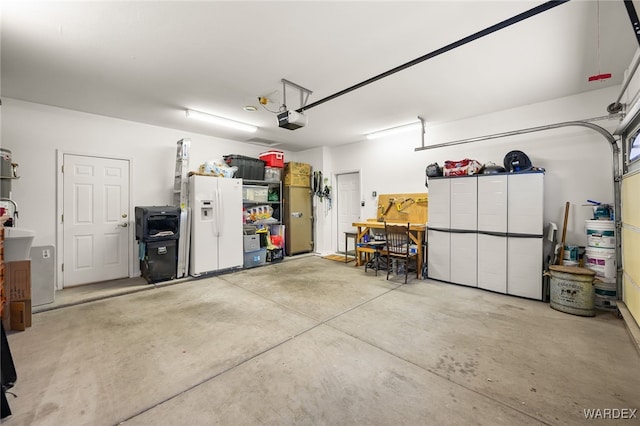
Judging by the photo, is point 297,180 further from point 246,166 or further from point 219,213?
point 219,213

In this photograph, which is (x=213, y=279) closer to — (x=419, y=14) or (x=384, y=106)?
(x=384, y=106)

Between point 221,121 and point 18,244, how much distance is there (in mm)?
3209

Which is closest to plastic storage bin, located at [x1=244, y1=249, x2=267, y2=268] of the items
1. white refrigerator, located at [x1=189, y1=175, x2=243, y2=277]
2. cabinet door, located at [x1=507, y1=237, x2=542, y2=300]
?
white refrigerator, located at [x1=189, y1=175, x2=243, y2=277]

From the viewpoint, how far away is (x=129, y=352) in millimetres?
2391

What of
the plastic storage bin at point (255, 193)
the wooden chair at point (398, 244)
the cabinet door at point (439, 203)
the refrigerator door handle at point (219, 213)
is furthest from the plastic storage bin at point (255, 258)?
the cabinet door at point (439, 203)

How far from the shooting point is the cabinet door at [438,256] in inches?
175

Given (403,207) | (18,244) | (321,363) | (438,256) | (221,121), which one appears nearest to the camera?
(321,363)

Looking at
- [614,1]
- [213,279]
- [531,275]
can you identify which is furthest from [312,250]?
[614,1]

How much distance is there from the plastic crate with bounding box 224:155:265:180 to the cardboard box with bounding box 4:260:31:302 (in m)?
3.59

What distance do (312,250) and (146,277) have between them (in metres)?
3.97

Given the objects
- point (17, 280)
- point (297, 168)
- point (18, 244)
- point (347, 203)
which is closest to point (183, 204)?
point (18, 244)

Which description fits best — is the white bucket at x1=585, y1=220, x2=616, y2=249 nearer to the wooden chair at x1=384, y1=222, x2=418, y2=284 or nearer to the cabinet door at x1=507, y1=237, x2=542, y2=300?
the cabinet door at x1=507, y1=237, x2=542, y2=300

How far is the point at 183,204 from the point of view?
4.80 metres

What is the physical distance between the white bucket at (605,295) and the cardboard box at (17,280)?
696 centimetres
